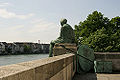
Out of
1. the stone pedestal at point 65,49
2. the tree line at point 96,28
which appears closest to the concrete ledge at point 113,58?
the stone pedestal at point 65,49

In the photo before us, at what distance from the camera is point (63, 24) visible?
26.0ft

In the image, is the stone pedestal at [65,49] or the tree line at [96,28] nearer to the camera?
the stone pedestal at [65,49]

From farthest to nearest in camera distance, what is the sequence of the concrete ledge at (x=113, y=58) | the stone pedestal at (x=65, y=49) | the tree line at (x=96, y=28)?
the tree line at (x=96, y=28)
the concrete ledge at (x=113, y=58)
the stone pedestal at (x=65, y=49)

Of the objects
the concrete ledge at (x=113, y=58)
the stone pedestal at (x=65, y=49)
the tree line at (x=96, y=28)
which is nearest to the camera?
the stone pedestal at (x=65, y=49)

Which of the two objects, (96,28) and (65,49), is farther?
(96,28)

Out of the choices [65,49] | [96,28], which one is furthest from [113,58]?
[96,28]

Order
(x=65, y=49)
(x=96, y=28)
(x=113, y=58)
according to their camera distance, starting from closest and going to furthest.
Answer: (x=65, y=49) < (x=113, y=58) < (x=96, y=28)

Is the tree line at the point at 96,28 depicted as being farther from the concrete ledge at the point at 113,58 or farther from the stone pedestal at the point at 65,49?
the stone pedestal at the point at 65,49

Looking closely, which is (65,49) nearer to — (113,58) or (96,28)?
(113,58)

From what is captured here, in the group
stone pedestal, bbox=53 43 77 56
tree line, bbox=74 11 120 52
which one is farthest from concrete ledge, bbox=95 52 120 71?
tree line, bbox=74 11 120 52

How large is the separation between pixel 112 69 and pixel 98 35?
10.8m

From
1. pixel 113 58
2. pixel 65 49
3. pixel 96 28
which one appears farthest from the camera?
pixel 96 28

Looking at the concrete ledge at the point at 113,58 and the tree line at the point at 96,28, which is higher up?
the tree line at the point at 96,28

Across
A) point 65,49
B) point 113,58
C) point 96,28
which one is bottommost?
point 113,58
